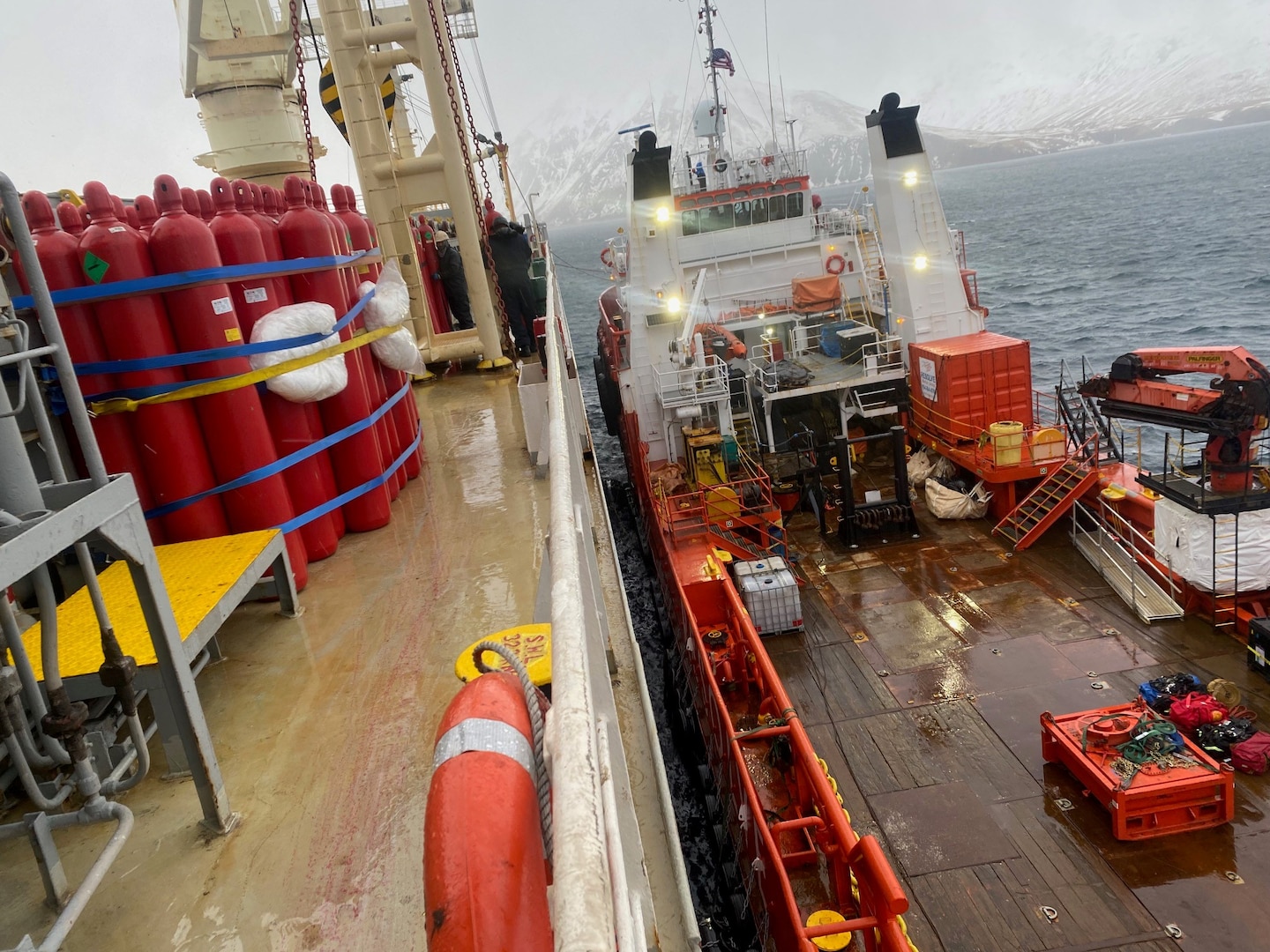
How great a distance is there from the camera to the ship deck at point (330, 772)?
289 centimetres

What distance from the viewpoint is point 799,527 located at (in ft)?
49.5

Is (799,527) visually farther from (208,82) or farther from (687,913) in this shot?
(208,82)

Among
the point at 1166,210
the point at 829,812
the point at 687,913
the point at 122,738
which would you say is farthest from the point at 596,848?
the point at 1166,210

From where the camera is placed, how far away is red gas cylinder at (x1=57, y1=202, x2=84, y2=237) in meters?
5.12

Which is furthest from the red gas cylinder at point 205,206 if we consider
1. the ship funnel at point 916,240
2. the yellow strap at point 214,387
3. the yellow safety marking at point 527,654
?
the ship funnel at point 916,240

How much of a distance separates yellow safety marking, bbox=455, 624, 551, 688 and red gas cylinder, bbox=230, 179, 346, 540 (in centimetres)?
236

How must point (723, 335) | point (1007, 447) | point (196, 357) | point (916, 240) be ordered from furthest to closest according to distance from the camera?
point (723, 335), point (916, 240), point (1007, 447), point (196, 357)

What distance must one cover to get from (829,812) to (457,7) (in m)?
20.9

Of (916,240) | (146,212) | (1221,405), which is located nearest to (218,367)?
(146,212)

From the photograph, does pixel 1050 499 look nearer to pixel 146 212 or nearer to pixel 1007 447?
pixel 1007 447

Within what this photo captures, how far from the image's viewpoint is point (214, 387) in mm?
4812

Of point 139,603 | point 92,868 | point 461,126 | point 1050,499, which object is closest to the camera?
point 92,868

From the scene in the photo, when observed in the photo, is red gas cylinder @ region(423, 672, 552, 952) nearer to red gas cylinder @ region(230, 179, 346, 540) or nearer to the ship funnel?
red gas cylinder @ region(230, 179, 346, 540)

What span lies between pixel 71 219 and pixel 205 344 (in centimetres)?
130
